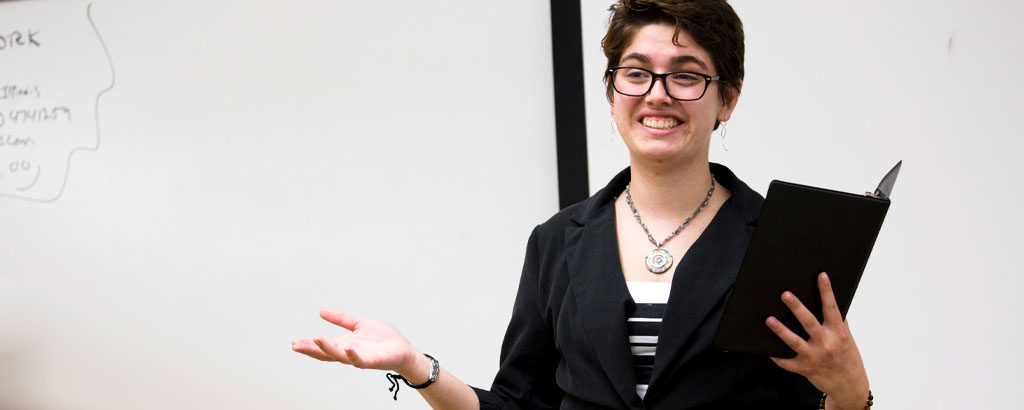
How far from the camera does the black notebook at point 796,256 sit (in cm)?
80

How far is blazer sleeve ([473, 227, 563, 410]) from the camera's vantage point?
1087mm

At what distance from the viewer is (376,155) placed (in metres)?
1.99

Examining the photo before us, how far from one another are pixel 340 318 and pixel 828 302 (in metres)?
0.53

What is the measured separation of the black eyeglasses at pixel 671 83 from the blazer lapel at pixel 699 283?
0.52 feet

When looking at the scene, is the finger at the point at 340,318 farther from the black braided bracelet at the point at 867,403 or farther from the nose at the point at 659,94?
the black braided bracelet at the point at 867,403

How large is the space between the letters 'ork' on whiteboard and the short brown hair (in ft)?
5.67

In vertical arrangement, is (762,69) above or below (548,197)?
above

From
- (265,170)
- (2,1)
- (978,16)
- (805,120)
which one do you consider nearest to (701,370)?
(805,120)

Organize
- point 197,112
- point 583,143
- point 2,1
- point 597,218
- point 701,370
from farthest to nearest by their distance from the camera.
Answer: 1. point 2,1
2. point 197,112
3. point 583,143
4. point 597,218
5. point 701,370

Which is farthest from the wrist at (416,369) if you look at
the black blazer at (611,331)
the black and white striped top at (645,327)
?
the black and white striped top at (645,327)

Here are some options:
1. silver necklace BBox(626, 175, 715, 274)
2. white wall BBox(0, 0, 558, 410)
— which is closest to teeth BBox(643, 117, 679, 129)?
silver necklace BBox(626, 175, 715, 274)

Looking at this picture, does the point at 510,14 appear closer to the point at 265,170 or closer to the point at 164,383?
the point at 265,170

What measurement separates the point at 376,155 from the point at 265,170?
312mm

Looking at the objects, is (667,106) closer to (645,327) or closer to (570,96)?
(645,327)
